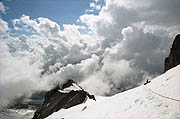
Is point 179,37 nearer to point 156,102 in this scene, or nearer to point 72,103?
point 72,103

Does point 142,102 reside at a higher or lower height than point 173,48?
lower

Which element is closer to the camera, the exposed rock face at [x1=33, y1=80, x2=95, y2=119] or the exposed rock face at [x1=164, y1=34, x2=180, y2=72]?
the exposed rock face at [x1=164, y1=34, x2=180, y2=72]

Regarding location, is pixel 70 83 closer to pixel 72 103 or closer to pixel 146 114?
pixel 72 103

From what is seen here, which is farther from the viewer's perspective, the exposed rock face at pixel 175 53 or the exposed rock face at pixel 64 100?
the exposed rock face at pixel 64 100

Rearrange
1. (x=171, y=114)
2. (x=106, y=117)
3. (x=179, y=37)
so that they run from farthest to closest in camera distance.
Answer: (x=179, y=37) → (x=106, y=117) → (x=171, y=114)

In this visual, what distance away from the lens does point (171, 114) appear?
9.72m

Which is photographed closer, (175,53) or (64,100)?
(175,53)

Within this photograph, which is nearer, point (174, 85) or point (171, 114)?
point (171, 114)

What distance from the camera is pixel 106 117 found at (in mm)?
14398

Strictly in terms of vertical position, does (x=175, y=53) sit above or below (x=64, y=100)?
below

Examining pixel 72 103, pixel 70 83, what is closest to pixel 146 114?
pixel 72 103

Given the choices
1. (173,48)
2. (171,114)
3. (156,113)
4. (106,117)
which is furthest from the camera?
(173,48)

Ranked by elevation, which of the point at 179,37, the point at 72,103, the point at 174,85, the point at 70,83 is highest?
the point at 70,83

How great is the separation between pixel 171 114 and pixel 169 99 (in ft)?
6.27
